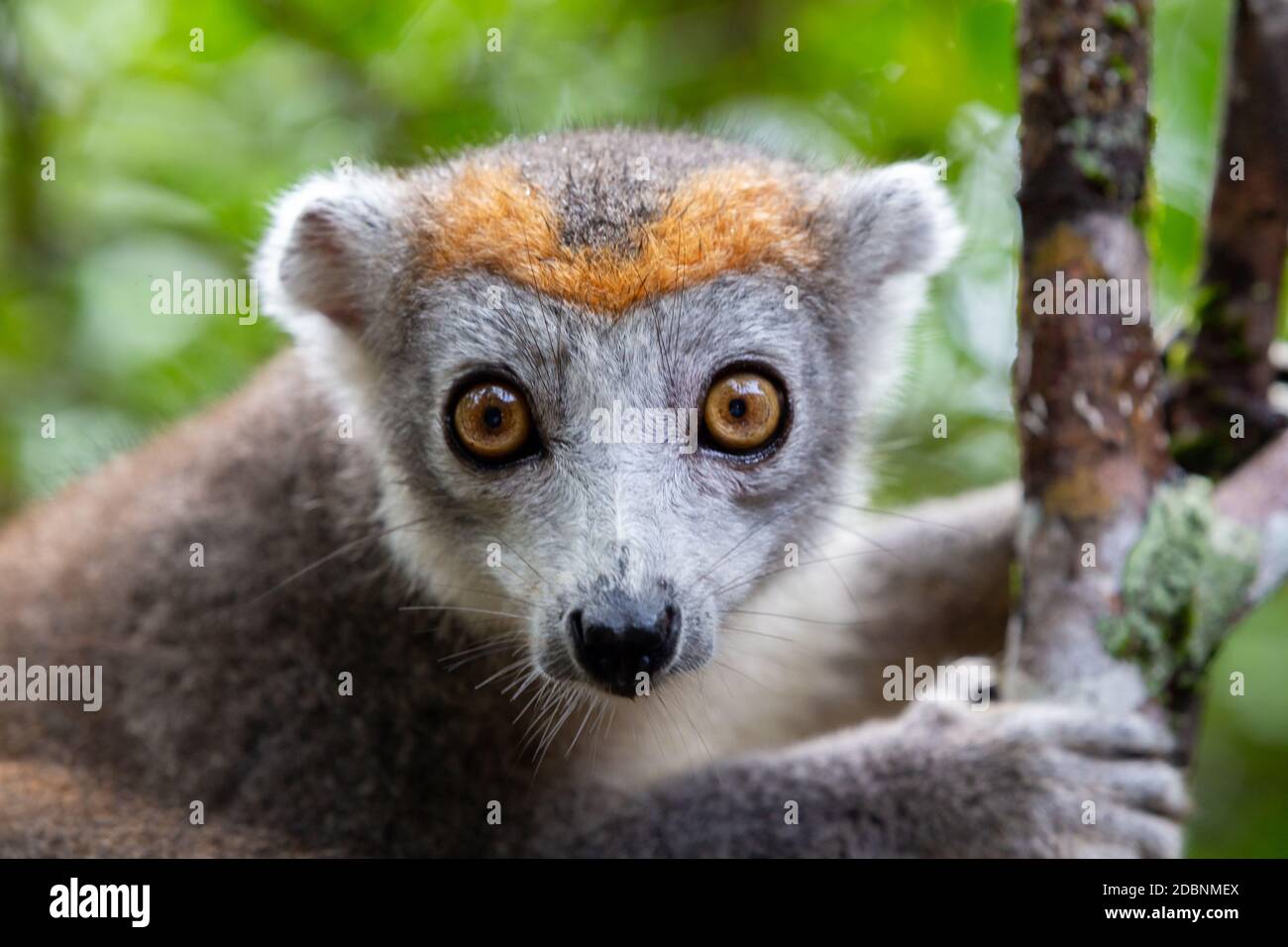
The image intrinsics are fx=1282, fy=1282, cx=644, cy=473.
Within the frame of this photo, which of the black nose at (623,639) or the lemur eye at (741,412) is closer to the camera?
the black nose at (623,639)

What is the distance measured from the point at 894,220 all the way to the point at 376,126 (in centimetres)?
300

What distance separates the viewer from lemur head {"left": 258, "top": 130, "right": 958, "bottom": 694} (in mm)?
3848

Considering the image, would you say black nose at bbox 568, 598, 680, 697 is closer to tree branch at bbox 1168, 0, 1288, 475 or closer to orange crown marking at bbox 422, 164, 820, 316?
orange crown marking at bbox 422, 164, 820, 316

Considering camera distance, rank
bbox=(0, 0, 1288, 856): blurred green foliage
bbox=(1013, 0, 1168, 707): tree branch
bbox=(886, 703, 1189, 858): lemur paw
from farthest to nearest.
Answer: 1. bbox=(0, 0, 1288, 856): blurred green foliage
2. bbox=(886, 703, 1189, 858): lemur paw
3. bbox=(1013, 0, 1168, 707): tree branch

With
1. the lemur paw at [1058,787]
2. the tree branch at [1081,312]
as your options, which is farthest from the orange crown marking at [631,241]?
the lemur paw at [1058,787]

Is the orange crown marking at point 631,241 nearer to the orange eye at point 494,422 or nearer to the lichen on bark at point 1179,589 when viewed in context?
the orange eye at point 494,422

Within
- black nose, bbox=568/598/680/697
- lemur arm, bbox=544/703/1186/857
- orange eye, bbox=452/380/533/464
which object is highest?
orange eye, bbox=452/380/533/464

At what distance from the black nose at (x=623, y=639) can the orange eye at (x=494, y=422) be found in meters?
0.70

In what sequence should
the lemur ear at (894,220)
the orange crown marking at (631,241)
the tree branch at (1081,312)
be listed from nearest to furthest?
the orange crown marking at (631,241) < the tree branch at (1081,312) < the lemur ear at (894,220)

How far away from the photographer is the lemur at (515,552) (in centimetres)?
407

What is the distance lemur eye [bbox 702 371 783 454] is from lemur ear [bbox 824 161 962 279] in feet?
2.54

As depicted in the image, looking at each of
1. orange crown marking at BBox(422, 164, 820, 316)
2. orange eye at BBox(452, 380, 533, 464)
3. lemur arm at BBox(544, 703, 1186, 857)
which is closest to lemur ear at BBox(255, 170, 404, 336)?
orange crown marking at BBox(422, 164, 820, 316)

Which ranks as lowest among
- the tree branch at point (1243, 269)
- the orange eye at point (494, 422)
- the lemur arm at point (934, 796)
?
the lemur arm at point (934, 796)
